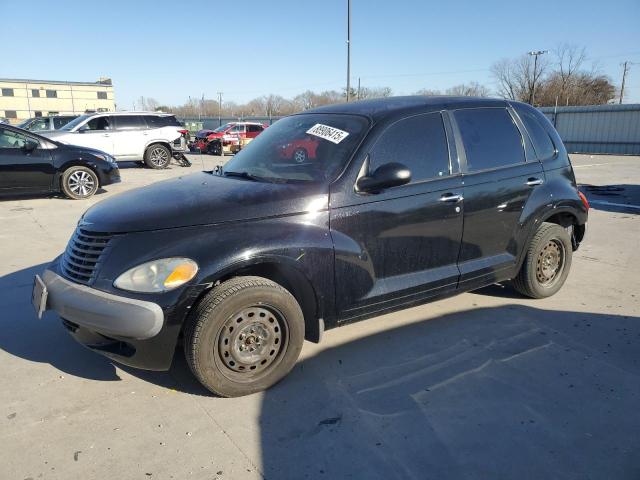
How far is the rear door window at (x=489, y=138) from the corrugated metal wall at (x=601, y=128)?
29834 millimetres

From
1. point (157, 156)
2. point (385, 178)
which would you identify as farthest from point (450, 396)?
point (157, 156)

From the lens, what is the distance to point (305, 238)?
306 centimetres

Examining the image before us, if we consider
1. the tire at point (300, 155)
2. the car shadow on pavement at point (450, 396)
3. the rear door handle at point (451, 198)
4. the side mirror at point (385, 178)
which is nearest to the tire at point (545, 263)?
the car shadow on pavement at point (450, 396)

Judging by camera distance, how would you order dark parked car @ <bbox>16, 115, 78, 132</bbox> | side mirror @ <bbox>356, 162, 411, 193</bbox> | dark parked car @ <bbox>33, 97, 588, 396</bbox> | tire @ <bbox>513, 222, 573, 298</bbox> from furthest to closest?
dark parked car @ <bbox>16, 115, 78, 132</bbox> → tire @ <bbox>513, 222, 573, 298</bbox> → side mirror @ <bbox>356, 162, 411, 193</bbox> → dark parked car @ <bbox>33, 97, 588, 396</bbox>

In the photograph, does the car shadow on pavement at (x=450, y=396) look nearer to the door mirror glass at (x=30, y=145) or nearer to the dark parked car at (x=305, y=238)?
the dark parked car at (x=305, y=238)

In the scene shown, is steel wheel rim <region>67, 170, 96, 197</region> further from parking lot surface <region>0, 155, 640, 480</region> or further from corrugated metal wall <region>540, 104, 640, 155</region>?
corrugated metal wall <region>540, 104, 640, 155</region>

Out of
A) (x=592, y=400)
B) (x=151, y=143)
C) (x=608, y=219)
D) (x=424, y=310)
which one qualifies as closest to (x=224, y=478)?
(x=592, y=400)

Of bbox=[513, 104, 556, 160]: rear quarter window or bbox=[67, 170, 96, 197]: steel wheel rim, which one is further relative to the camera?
bbox=[67, 170, 96, 197]: steel wheel rim

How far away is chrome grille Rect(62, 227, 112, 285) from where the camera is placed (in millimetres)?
2869

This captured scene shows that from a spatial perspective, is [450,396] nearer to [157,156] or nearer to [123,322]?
[123,322]

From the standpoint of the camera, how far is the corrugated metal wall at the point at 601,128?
28.8 metres

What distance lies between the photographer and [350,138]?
11.3 feet

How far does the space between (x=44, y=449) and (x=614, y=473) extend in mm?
2915

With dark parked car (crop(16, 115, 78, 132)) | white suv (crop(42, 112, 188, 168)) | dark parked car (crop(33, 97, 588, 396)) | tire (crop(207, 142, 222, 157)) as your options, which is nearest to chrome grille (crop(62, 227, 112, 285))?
dark parked car (crop(33, 97, 588, 396))
